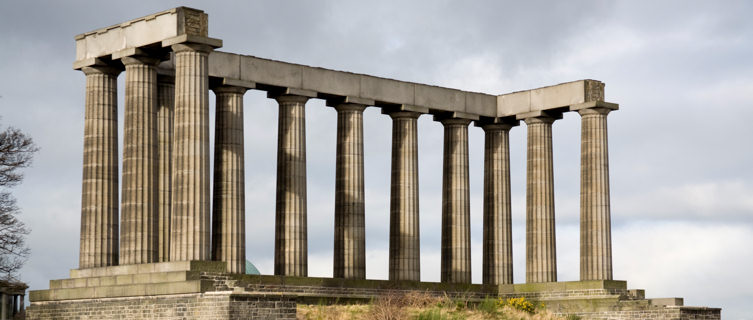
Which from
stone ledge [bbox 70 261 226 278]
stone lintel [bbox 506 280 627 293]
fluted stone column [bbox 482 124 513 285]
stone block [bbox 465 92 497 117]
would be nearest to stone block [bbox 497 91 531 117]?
stone block [bbox 465 92 497 117]

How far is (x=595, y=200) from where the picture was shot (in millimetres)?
82375

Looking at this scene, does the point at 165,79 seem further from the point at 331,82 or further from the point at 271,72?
the point at 331,82

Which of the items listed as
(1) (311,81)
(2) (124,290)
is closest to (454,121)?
(1) (311,81)

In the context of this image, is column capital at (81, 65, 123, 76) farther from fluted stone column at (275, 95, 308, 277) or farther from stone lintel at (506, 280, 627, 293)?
stone lintel at (506, 280, 627, 293)

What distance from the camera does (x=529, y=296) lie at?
8388 cm

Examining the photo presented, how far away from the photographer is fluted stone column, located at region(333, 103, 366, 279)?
3086 inches

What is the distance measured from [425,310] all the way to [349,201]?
11738mm

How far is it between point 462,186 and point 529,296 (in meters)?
7.43

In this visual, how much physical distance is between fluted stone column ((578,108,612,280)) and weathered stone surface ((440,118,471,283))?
21.8 feet

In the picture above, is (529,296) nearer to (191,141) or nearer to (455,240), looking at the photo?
(455,240)

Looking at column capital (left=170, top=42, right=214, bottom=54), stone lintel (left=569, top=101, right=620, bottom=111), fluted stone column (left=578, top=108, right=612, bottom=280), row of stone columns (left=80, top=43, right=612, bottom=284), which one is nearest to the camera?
column capital (left=170, top=42, right=214, bottom=54)

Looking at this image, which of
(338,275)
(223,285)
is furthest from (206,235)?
(338,275)

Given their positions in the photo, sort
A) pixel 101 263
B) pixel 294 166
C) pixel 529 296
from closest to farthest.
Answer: pixel 101 263, pixel 294 166, pixel 529 296

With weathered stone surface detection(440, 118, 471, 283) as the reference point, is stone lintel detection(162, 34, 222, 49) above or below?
above
